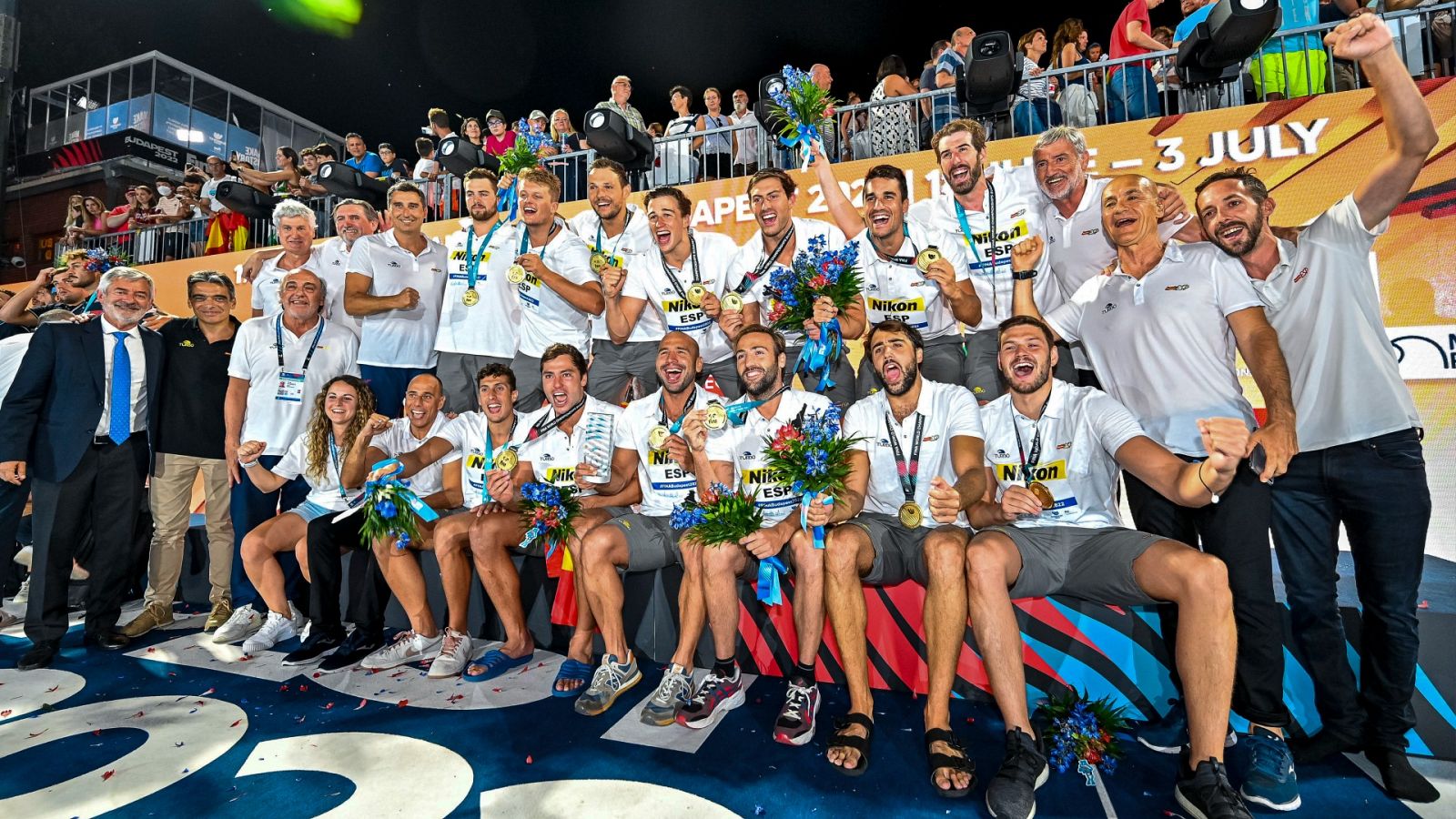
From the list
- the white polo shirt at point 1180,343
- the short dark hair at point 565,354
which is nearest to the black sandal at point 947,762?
the white polo shirt at point 1180,343

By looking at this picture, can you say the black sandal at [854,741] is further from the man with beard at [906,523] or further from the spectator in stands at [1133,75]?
the spectator in stands at [1133,75]

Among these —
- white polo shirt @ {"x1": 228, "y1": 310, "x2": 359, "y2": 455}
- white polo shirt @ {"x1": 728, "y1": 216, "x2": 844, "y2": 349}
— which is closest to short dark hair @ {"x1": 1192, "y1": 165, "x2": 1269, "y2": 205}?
white polo shirt @ {"x1": 728, "y1": 216, "x2": 844, "y2": 349}

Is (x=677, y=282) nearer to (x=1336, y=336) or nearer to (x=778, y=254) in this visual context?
(x=778, y=254)

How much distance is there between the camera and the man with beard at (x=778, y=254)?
12.4ft

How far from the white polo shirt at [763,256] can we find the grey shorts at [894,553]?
1271 mm

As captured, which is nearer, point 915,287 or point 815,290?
point 815,290

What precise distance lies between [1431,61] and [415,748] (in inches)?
322

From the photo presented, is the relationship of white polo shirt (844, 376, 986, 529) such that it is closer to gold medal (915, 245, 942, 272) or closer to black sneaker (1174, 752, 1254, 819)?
gold medal (915, 245, 942, 272)

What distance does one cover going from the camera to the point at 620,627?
3.28 m

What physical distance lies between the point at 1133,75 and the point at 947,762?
6.27 metres

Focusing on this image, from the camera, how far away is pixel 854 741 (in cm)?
255

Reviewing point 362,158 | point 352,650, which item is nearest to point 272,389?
point 352,650

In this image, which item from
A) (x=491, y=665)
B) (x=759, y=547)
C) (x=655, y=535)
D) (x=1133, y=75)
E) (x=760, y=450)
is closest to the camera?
(x=759, y=547)

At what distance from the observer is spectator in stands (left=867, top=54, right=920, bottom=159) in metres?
6.86
